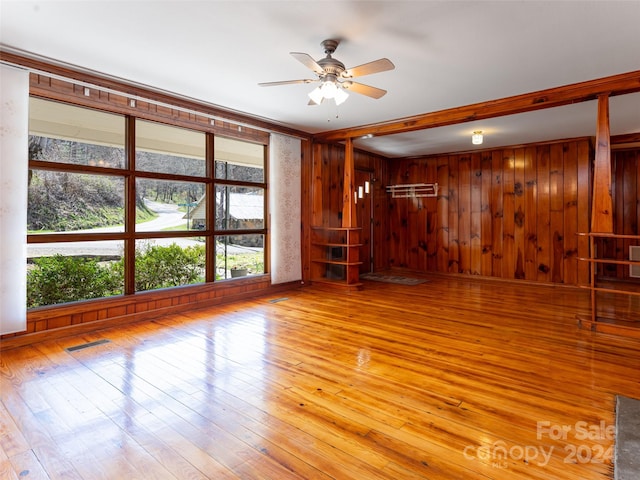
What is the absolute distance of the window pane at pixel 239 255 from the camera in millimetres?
5082

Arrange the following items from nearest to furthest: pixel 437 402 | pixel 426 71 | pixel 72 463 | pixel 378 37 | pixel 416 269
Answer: pixel 72 463 → pixel 437 402 → pixel 378 37 → pixel 426 71 → pixel 416 269

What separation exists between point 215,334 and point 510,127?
521cm

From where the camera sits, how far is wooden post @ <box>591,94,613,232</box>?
359 cm

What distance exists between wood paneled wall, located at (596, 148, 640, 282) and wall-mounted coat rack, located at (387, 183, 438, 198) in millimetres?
3217

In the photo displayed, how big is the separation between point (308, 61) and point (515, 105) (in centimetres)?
288

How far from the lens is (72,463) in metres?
1.65

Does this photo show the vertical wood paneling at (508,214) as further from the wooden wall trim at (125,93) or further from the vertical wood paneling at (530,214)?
the wooden wall trim at (125,93)

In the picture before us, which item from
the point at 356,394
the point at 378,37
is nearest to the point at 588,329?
the point at 356,394

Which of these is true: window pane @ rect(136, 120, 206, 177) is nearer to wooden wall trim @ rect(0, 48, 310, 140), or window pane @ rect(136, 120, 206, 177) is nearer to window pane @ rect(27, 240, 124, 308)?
wooden wall trim @ rect(0, 48, 310, 140)

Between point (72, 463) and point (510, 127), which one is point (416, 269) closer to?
point (510, 127)

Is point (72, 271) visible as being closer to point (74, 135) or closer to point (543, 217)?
point (74, 135)

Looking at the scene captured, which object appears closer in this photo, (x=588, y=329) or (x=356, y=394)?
(x=356, y=394)

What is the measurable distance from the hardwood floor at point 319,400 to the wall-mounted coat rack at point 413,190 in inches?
168

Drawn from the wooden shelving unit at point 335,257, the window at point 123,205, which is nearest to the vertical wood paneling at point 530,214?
the wooden shelving unit at point 335,257
